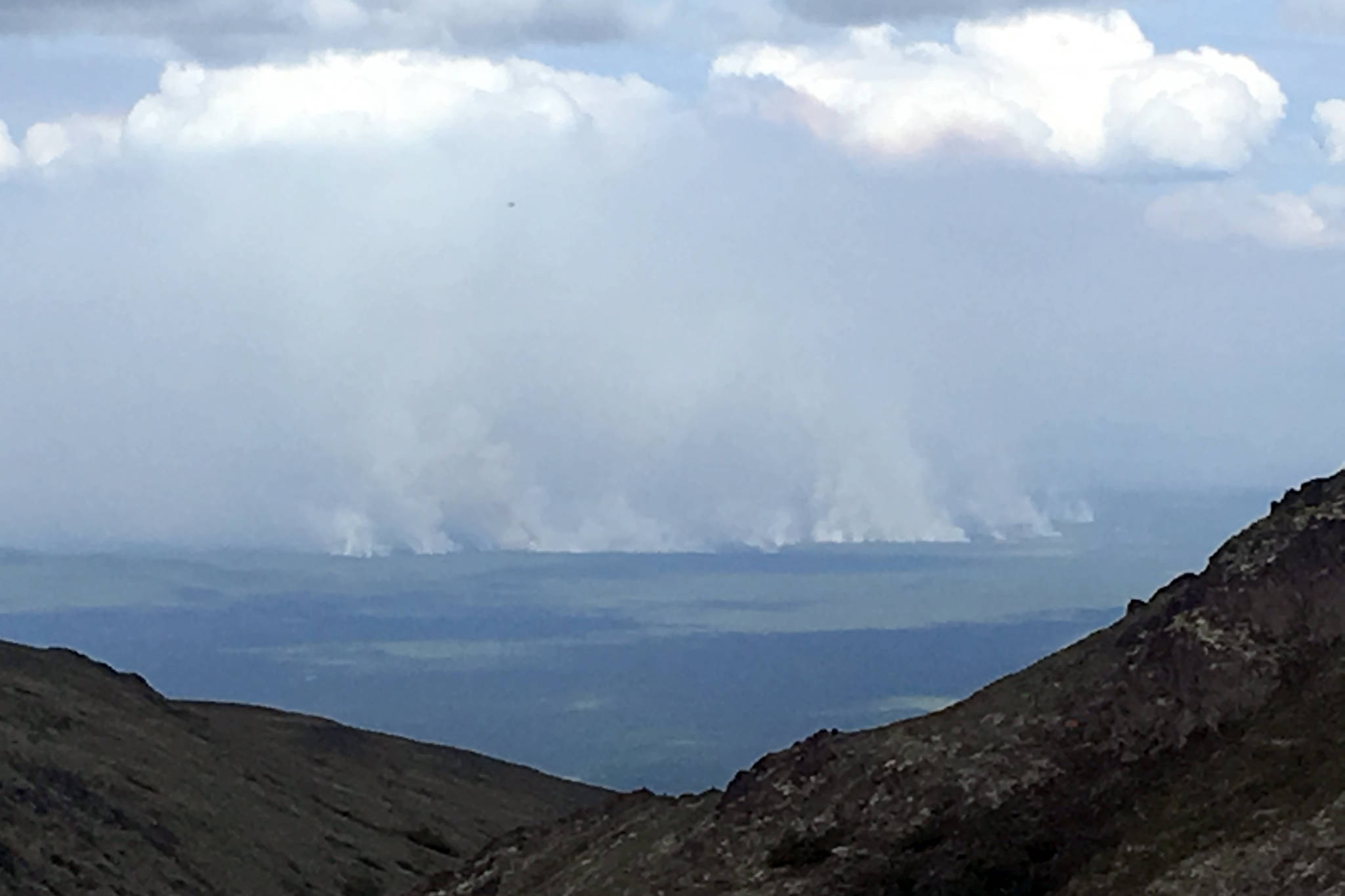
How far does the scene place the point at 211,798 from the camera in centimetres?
11112

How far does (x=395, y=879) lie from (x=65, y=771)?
81.7 feet

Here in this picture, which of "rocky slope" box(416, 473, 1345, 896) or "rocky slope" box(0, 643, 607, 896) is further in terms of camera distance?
"rocky slope" box(0, 643, 607, 896)

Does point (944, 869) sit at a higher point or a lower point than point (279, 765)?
lower

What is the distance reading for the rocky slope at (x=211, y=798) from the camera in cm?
8594

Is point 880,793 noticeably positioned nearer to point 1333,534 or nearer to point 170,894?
point 1333,534

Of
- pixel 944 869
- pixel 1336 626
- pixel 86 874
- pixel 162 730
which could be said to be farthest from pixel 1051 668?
pixel 162 730

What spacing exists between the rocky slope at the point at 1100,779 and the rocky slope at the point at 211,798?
42.8 meters

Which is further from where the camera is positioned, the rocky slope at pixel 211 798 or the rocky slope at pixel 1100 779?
the rocky slope at pixel 211 798

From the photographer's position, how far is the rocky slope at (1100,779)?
36.7m

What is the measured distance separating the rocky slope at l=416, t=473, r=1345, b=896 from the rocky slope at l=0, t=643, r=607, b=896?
42.8m

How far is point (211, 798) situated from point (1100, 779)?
8459cm

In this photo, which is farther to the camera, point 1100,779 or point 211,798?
point 211,798

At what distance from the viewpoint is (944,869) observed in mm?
40188

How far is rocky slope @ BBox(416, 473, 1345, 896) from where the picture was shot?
120 ft
